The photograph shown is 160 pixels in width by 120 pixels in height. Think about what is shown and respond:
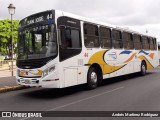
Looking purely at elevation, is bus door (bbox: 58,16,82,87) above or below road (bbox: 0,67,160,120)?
above

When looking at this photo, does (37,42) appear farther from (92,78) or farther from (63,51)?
(92,78)

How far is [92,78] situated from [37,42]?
311cm

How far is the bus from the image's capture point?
32.4 feet

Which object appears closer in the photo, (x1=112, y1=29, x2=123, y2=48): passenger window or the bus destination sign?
the bus destination sign

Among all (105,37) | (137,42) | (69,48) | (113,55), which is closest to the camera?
(69,48)

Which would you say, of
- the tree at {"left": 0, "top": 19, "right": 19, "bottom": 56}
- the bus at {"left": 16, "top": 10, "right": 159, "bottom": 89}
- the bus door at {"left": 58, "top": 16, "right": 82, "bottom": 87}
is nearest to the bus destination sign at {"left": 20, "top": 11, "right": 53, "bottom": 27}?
the bus at {"left": 16, "top": 10, "right": 159, "bottom": 89}

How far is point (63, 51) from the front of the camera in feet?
33.3

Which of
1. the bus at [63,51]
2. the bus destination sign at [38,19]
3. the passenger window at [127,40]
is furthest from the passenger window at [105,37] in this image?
the bus destination sign at [38,19]

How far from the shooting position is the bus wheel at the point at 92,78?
1188 cm

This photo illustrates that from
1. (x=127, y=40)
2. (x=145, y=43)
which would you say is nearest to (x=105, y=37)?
(x=127, y=40)

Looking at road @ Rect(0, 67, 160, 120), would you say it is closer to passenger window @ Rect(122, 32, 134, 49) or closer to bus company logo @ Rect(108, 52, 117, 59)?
bus company logo @ Rect(108, 52, 117, 59)

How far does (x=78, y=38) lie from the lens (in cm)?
1125

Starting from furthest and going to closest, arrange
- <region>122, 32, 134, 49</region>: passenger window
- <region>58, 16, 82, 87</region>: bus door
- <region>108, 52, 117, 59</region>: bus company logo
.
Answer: <region>122, 32, 134, 49</region>: passenger window, <region>108, 52, 117, 59</region>: bus company logo, <region>58, 16, 82, 87</region>: bus door

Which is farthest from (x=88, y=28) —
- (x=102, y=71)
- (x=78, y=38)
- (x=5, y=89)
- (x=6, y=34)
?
(x=6, y=34)
